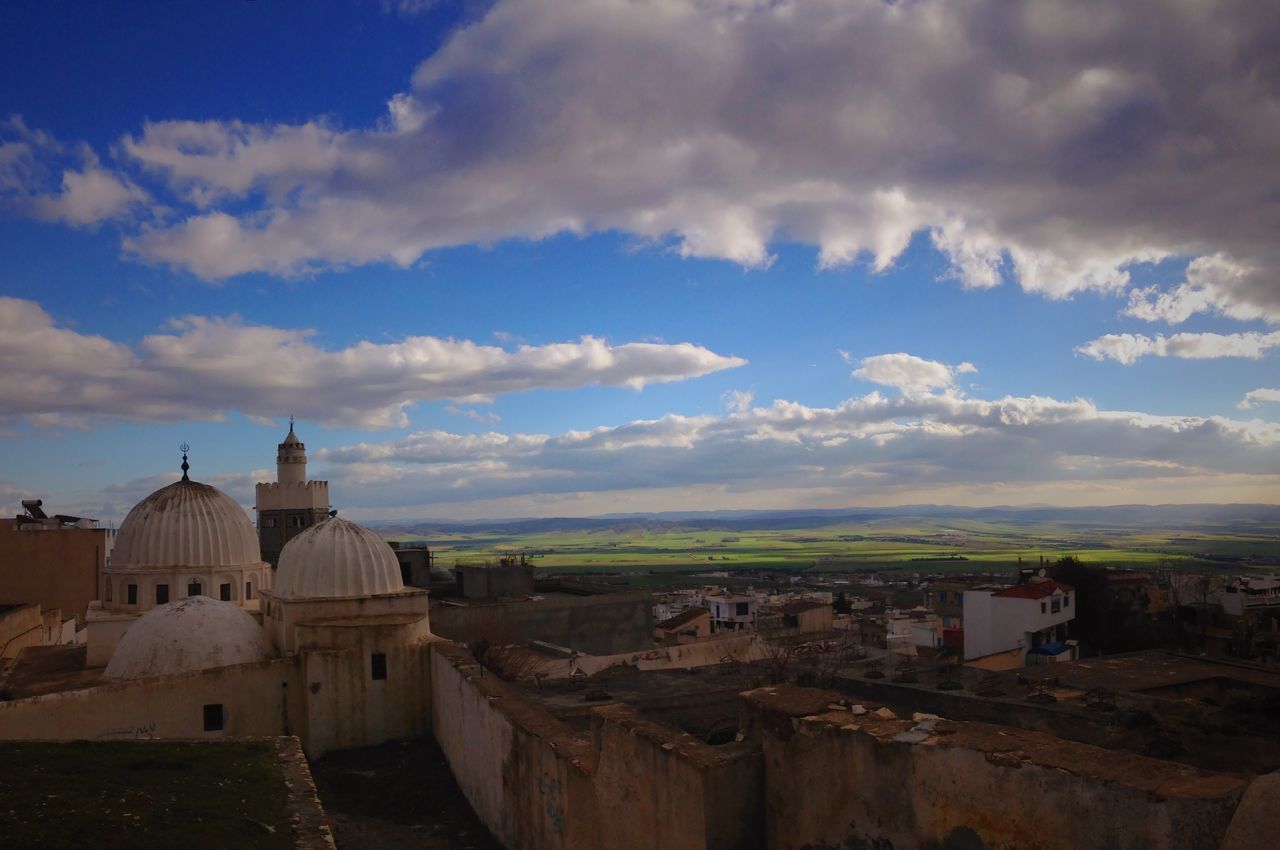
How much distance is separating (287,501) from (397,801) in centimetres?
3673

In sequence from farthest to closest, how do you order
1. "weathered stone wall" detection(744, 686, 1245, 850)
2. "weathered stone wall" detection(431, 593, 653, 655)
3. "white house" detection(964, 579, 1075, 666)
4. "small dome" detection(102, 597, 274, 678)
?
"white house" detection(964, 579, 1075, 666)
"weathered stone wall" detection(431, 593, 653, 655)
"small dome" detection(102, 597, 274, 678)
"weathered stone wall" detection(744, 686, 1245, 850)

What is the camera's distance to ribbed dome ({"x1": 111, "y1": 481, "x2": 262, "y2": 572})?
2883 cm

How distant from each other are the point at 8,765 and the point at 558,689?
36.1 ft

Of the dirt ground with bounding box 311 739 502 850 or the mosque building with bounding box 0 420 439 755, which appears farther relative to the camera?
the mosque building with bounding box 0 420 439 755

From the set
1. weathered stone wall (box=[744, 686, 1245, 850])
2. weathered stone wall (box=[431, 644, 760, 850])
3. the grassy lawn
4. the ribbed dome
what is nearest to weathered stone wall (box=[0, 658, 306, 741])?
weathered stone wall (box=[431, 644, 760, 850])

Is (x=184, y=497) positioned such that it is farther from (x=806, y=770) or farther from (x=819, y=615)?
(x=819, y=615)

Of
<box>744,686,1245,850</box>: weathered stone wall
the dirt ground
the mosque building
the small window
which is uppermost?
<box>744,686,1245,850</box>: weathered stone wall

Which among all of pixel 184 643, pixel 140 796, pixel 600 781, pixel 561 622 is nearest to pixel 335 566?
pixel 184 643

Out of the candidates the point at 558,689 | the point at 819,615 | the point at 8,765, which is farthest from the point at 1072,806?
the point at 819,615

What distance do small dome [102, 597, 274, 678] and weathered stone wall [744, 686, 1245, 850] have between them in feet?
58.6

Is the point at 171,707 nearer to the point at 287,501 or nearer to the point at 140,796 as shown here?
the point at 140,796

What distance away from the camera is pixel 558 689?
20.6 meters

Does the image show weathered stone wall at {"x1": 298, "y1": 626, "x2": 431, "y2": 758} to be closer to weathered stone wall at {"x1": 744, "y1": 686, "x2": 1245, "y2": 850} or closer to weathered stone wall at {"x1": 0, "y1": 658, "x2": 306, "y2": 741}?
weathered stone wall at {"x1": 0, "y1": 658, "x2": 306, "y2": 741}

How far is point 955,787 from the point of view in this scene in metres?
5.88
